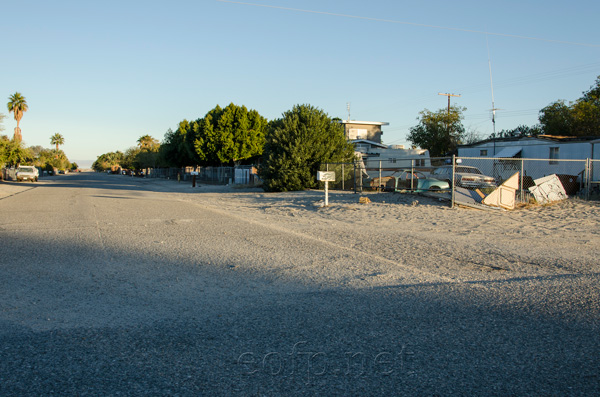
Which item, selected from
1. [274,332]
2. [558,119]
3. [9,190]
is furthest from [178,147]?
[274,332]

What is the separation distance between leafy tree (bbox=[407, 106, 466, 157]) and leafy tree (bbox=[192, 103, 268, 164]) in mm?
20203

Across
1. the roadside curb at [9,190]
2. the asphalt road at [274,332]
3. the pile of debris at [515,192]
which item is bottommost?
the asphalt road at [274,332]

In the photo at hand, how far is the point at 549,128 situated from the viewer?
151 feet

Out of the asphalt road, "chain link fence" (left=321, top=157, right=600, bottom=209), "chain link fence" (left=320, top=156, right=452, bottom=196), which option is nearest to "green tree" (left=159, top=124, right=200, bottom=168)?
"chain link fence" (left=320, top=156, right=452, bottom=196)

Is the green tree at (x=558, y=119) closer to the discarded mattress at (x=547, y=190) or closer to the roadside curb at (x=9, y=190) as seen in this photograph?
the discarded mattress at (x=547, y=190)

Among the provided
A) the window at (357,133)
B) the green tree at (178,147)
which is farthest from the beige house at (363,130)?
the green tree at (178,147)

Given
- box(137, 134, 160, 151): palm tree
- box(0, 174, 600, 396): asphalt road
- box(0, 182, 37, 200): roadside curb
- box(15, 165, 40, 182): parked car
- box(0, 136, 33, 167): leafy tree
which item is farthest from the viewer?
box(137, 134, 160, 151): palm tree

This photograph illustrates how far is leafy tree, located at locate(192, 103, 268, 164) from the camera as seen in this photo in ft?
158

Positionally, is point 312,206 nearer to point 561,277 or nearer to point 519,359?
point 561,277

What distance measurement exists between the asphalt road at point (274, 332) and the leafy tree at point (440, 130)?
166ft

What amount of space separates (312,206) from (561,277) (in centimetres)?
1202

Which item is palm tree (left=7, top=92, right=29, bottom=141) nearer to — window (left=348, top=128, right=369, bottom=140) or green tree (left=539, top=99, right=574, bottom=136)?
window (left=348, top=128, right=369, bottom=140)

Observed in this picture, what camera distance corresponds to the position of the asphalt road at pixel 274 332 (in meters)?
A: 3.42

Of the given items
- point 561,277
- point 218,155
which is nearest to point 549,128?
point 218,155
